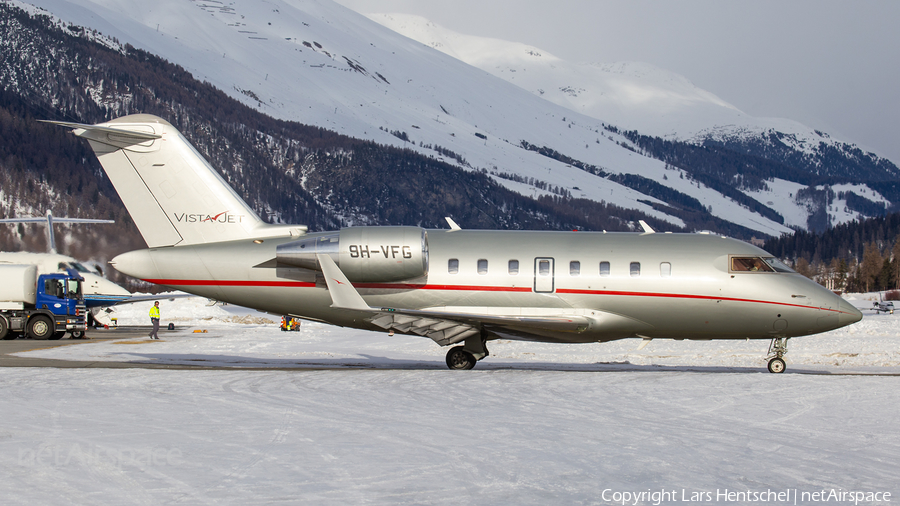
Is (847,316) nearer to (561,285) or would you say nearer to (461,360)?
(561,285)

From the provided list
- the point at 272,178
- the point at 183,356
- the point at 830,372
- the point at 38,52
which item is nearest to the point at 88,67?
the point at 38,52

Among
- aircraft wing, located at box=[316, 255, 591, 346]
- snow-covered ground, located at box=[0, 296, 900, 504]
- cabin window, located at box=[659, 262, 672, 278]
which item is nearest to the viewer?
snow-covered ground, located at box=[0, 296, 900, 504]

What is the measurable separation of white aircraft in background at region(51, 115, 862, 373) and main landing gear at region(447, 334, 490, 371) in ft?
0.10

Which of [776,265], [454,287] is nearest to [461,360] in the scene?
[454,287]

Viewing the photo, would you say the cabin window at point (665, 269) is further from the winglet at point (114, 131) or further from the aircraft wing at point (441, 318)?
the winglet at point (114, 131)

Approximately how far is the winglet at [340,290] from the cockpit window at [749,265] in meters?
9.87

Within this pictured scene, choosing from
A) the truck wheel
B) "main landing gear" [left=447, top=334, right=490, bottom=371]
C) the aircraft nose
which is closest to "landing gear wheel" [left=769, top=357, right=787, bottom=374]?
the aircraft nose

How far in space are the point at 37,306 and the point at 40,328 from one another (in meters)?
1.17

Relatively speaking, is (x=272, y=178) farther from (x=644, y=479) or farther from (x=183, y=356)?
(x=644, y=479)

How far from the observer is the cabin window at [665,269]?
21.4 metres

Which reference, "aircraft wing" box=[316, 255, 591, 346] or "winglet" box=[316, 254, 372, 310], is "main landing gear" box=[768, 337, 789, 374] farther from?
"winglet" box=[316, 254, 372, 310]

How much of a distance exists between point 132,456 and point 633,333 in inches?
565

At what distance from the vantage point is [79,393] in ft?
51.8

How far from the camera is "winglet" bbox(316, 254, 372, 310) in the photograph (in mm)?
19844
